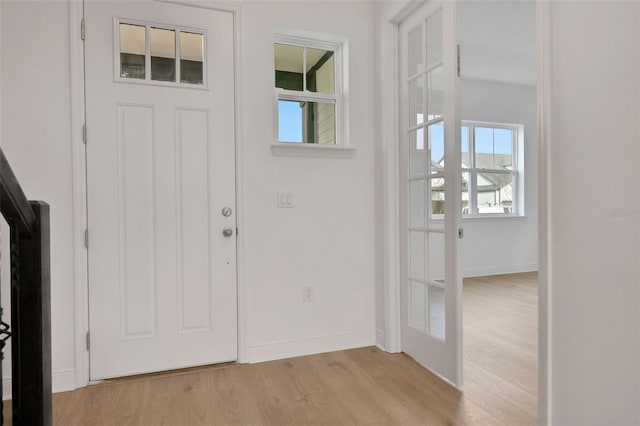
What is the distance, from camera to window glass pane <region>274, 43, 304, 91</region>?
108 inches

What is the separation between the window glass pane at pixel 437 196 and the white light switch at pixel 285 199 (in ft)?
3.08

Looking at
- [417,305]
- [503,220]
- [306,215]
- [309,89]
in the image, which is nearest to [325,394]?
[417,305]

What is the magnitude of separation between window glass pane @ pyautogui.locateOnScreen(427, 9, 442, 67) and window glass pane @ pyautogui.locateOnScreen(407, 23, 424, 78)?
0.07m

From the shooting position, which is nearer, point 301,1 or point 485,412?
point 485,412

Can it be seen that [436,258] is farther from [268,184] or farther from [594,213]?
[268,184]

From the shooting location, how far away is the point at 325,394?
2.11m

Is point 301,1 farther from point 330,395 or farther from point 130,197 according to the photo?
point 330,395

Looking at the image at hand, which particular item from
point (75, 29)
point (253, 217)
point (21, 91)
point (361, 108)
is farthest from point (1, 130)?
point (361, 108)

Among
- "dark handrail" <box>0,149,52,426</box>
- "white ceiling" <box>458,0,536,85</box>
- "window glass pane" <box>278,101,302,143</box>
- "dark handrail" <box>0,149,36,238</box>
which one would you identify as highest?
"white ceiling" <box>458,0,536,85</box>

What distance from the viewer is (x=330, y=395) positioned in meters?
2.10

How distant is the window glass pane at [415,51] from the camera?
2.51 metres

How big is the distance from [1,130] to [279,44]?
1.77 metres

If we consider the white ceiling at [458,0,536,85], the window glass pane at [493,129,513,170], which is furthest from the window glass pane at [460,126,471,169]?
the white ceiling at [458,0,536,85]

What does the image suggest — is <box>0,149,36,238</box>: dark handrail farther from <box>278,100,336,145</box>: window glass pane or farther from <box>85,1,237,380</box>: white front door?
<box>278,100,336,145</box>: window glass pane
